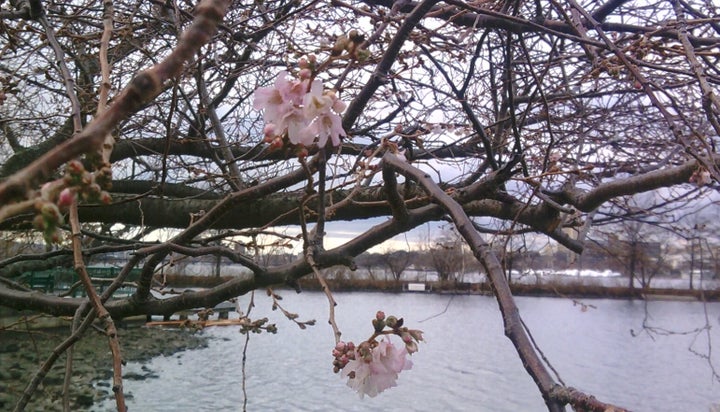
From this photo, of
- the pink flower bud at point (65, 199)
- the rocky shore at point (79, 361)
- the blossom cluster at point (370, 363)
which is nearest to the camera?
the pink flower bud at point (65, 199)

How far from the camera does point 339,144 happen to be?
880 millimetres

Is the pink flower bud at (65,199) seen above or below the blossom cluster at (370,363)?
above

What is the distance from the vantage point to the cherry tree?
1.68ft

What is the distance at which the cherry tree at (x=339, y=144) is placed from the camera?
1.68 ft

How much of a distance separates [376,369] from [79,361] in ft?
27.0

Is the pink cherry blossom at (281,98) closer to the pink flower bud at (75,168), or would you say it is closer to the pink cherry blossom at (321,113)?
the pink cherry blossom at (321,113)

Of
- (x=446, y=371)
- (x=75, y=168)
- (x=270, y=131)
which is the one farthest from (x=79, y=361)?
(x=75, y=168)

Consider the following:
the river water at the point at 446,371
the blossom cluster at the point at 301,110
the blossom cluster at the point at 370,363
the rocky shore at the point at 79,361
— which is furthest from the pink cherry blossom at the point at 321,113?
the rocky shore at the point at 79,361

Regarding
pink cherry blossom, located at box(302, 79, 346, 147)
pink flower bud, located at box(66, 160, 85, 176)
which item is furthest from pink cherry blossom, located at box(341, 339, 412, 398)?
pink flower bud, located at box(66, 160, 85, 176)

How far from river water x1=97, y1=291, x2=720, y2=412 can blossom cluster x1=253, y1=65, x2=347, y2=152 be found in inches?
113

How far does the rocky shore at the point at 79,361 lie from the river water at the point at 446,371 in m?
0.36

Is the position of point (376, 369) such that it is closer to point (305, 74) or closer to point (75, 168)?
point (305, 74)

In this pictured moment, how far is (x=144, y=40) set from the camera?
299 cm

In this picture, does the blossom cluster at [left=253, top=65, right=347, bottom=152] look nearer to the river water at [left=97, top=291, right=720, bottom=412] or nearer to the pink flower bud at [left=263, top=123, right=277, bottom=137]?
the pink flower bud at [left=263, top=123, right=277, bottom=137]
